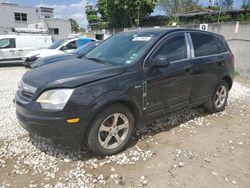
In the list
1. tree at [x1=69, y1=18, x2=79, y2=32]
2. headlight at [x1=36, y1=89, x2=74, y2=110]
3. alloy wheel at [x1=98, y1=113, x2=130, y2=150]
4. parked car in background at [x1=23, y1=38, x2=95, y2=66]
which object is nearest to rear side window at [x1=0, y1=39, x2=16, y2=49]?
parked car in background at [x1=23, y1=38, x2=95, y2=66]

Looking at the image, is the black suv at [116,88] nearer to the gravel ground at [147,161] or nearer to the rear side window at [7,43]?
the gravel ground at [147,161]

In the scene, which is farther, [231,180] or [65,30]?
[65,30]

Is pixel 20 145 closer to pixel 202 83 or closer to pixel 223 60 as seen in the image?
pixel 202 83

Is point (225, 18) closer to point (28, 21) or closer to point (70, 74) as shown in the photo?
point (70, 74)

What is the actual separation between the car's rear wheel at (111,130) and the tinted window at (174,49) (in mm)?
1145

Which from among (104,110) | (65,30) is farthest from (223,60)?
(65,30)

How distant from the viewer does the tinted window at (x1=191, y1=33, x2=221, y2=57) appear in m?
4.61

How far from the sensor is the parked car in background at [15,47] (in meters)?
13.6

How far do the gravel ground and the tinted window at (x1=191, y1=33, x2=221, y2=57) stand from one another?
4.63ft

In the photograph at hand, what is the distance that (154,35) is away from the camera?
13.3 feet

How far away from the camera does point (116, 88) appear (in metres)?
3.32

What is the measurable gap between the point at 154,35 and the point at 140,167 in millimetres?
2093

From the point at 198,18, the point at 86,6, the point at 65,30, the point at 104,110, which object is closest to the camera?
the point at 104,110

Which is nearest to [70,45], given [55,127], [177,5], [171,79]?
[171,79]
